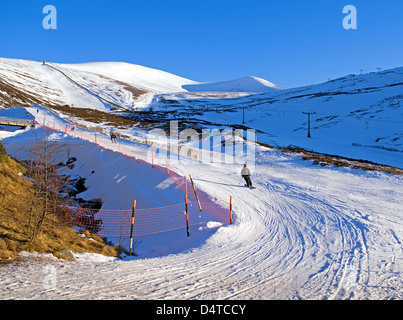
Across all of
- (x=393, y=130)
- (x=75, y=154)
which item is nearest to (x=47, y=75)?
(x=75, y=154)

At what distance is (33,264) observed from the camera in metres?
5.71

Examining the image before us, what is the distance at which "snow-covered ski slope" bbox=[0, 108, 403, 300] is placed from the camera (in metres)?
4.99

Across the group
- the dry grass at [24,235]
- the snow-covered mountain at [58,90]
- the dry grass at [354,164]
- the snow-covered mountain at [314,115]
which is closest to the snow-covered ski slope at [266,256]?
the dry grass at [24,235]

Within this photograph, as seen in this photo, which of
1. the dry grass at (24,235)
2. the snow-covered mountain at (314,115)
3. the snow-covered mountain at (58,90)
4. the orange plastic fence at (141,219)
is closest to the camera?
the dry grass at (24,235)

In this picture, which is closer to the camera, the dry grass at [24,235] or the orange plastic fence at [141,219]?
the dry grass at [24,235]

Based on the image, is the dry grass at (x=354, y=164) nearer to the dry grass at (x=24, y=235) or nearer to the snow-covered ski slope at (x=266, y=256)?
the snow-covered ski slope at (x=266, y=256)

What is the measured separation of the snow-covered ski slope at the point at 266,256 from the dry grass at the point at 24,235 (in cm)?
74

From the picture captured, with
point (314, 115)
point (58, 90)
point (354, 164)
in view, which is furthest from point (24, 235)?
point (58, 90)

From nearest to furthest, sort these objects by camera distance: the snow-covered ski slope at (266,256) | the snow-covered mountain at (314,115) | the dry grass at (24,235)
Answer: the snow-covered ski slope at (266,256) → the dry grass at (24,235) → the snow-covered mountain at (314,115)

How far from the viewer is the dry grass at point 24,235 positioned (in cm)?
642

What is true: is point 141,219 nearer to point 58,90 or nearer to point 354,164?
point 354,164

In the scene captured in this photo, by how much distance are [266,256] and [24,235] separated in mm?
6778

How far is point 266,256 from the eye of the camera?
710cm
